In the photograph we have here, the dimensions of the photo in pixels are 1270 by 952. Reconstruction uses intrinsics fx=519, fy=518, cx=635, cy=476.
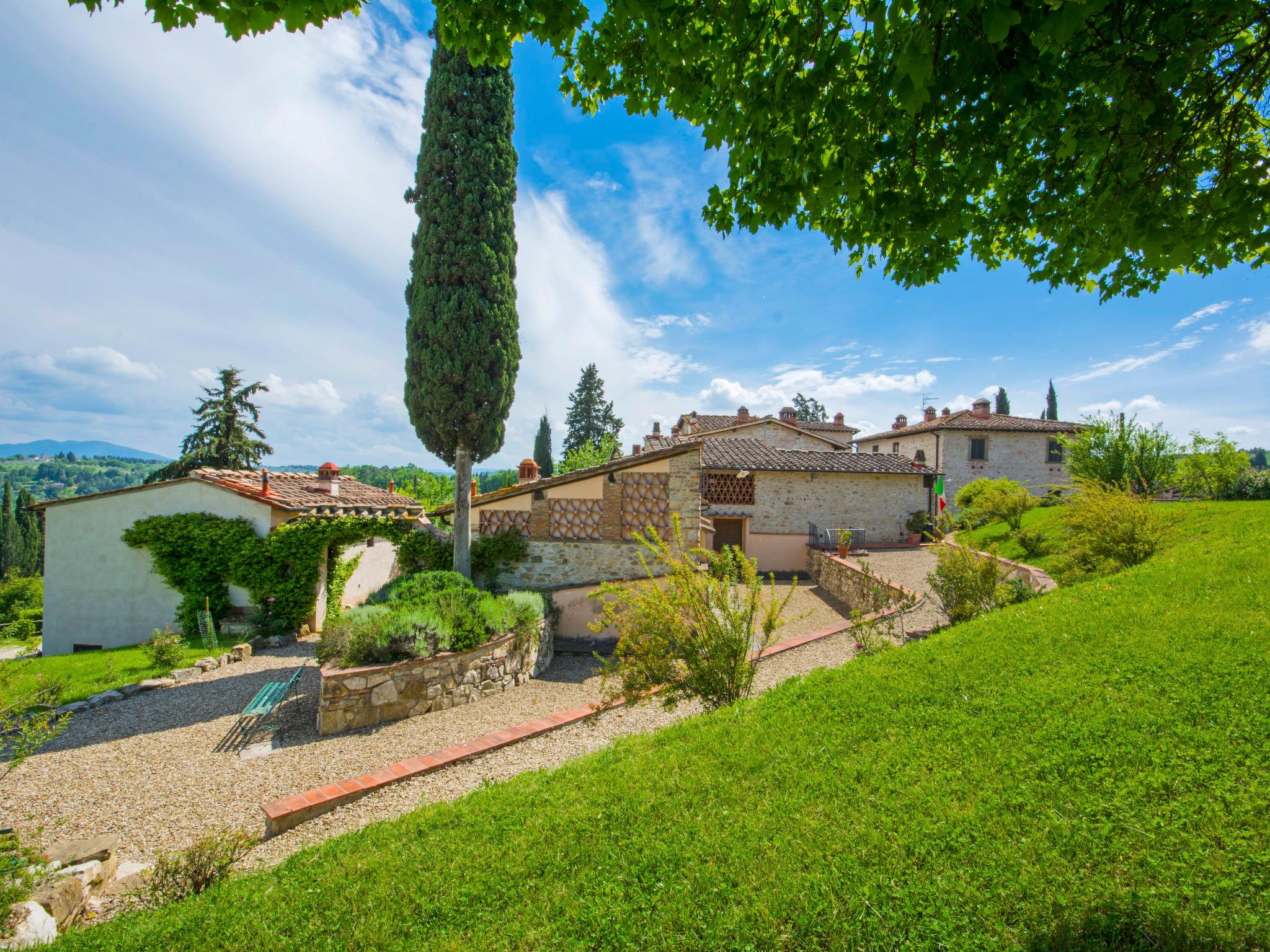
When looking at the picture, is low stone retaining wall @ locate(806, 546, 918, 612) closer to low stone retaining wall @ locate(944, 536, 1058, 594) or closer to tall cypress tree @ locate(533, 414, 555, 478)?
low stone retaining wall @ locate(944, 536, 1058, 594)

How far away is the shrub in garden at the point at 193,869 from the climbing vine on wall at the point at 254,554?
8611mm

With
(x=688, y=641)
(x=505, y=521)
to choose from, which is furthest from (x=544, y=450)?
(x=688, y=641)

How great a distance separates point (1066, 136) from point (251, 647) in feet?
51.6

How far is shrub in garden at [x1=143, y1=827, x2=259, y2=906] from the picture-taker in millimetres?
3828

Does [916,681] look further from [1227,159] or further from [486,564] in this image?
[486,564]

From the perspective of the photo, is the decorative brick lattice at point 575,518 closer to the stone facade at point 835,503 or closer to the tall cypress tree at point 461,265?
the tall cypress tree at point 461,265

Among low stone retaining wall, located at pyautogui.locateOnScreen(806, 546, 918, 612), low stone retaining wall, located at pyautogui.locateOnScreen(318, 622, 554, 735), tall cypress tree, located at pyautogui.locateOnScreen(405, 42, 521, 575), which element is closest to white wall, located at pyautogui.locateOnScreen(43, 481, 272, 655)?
tall cypress tree, located at pyautogui.locateOnScreen(405, 42, 521, 575)

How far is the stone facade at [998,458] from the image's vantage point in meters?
30.4

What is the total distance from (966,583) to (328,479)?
15.9 meters

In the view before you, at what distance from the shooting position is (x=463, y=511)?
11867mm

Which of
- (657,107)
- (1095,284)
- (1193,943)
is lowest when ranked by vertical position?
(1193,943)

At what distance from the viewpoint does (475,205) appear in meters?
11.3

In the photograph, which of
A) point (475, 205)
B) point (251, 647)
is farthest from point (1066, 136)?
point (251, 647)

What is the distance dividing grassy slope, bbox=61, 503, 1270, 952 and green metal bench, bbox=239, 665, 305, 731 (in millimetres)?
4827
